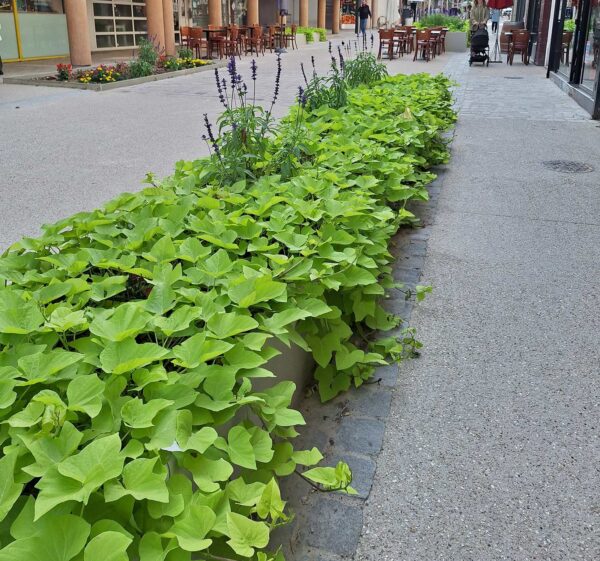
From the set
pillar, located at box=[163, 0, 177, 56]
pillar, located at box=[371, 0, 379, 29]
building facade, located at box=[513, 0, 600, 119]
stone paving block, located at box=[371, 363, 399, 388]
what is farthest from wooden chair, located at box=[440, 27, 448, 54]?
pillar, located at box=[371, 0, 379, 29]

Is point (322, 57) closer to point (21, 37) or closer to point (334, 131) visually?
point (21, 37)

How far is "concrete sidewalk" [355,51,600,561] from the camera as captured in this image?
2352mm

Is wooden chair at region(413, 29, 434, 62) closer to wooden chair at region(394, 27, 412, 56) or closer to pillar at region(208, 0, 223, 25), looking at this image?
wooden chair at region(394, 27, 412, 56)

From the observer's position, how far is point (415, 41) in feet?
91.4

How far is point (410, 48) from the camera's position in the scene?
1172 inches

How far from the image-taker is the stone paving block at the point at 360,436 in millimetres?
2801

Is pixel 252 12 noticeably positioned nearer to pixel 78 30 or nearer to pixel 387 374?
pixel 78 30

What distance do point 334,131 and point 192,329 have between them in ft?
13.5

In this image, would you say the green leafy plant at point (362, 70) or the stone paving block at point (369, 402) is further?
the green leafy plant at point (362, 70)

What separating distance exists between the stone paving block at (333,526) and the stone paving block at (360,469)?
0.08m

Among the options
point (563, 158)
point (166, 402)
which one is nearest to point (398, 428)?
point (166, 402)

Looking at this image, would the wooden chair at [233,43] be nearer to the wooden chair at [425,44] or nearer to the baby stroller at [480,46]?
the wooden chair at [425,44]

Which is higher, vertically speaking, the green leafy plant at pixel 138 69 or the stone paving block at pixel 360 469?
the green leafy plant at pixel 138 69

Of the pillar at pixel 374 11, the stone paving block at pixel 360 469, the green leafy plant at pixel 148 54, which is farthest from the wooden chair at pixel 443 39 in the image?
A: the stone paving block at pixel 360 469
